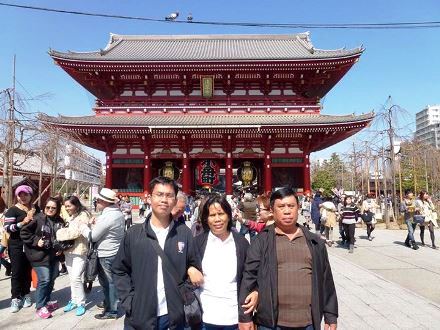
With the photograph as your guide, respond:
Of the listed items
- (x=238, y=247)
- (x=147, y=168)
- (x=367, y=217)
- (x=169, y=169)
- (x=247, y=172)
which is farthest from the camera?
(x=247, y=172)

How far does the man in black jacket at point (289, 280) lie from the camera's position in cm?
254

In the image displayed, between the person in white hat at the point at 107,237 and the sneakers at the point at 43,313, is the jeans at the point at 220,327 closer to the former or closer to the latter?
the person in white hat at the point at 107,237

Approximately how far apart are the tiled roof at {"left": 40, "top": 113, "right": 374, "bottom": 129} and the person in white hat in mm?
14025

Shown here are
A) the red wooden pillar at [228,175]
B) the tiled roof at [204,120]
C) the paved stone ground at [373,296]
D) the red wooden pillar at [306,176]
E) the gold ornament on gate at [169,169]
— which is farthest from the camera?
the gold ornament on gate at [169,169]

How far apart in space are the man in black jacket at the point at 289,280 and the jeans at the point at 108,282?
9.52 feet

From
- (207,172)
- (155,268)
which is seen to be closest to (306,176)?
(207,172)

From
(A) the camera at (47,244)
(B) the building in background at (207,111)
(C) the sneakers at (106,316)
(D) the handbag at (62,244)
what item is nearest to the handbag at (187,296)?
(C) the sneakers at (106,316)

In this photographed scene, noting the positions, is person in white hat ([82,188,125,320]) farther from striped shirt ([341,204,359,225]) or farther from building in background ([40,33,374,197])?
building in background ([40,33,374,197])

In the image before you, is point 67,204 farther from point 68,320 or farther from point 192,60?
point 192,60

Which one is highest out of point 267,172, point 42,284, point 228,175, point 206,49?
point 206,49

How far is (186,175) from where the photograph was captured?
68.3 ft

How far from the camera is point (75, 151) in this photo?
16.1 metres

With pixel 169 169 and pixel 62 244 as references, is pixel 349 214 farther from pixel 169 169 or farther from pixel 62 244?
pixel 169 169

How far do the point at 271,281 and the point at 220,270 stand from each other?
1.41ft
